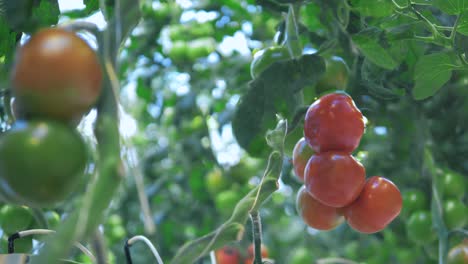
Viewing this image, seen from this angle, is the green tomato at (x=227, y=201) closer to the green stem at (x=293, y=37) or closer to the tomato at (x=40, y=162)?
the green stem at (x=293, y=37)

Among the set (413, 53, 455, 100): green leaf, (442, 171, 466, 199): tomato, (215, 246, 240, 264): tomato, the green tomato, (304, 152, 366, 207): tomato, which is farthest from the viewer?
the green tomato

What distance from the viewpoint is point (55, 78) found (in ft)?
1.43

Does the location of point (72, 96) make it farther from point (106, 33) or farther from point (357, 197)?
point (357, 197)

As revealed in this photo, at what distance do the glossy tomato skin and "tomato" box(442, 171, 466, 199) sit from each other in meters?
0.66

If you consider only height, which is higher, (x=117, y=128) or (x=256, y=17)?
(x=117, y=128)

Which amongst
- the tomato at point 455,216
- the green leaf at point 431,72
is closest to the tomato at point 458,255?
the tomato at point 455,216

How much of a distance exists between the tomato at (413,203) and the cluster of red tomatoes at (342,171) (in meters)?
0.69

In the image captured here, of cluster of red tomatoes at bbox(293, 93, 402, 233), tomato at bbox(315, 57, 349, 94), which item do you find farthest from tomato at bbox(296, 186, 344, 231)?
tomato at bbox(315, 57, 349, 94)

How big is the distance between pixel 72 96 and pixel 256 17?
1637mm

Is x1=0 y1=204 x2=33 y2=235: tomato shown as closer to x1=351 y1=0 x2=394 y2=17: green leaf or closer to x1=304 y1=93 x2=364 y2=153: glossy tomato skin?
x1=304 y1=93 x2=364 y2=153: glossy tomato skin

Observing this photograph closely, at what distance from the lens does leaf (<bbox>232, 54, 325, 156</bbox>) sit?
86 centimetres

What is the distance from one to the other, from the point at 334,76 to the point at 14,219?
517 mm

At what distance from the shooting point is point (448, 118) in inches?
64.8

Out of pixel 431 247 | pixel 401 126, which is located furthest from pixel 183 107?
pixel 431 247
